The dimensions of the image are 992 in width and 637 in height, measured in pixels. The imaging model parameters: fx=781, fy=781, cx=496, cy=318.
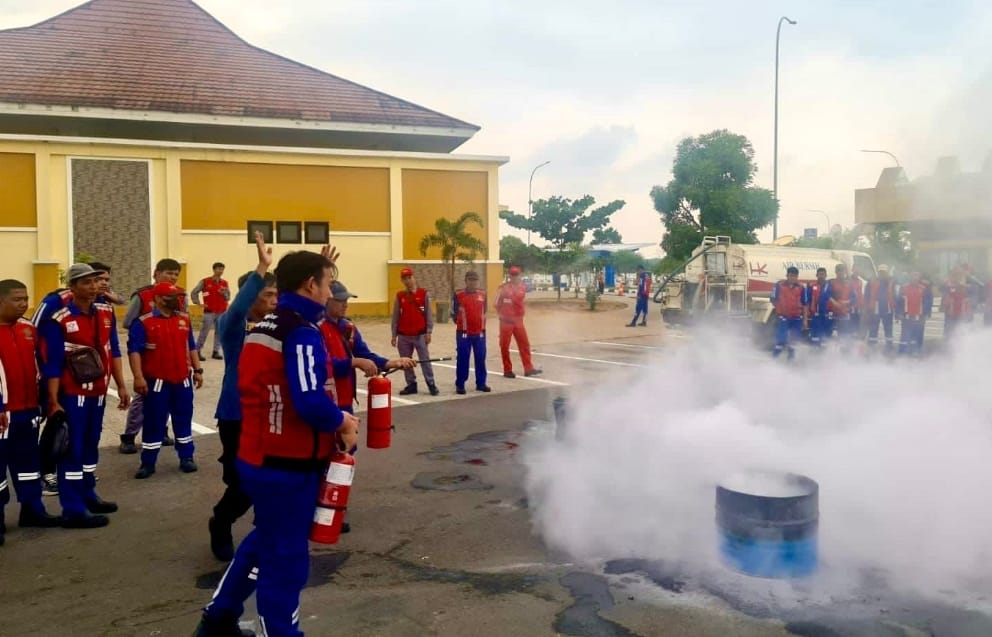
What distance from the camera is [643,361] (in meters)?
14.3

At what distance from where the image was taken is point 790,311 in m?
13.6

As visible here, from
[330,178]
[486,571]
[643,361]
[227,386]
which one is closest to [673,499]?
[486,571]

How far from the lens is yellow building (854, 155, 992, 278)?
6.56 m

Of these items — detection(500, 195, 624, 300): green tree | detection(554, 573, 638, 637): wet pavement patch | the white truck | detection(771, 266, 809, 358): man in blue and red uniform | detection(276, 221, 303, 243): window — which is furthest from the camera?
detection(500, 195, 624, 300): green tree

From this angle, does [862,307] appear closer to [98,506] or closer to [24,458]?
[98,506]

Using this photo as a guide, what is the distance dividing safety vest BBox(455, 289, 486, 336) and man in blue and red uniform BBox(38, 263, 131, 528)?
5.73 m

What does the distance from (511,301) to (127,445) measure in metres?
5.96

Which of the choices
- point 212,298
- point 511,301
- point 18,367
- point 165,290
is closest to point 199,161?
point 212,298

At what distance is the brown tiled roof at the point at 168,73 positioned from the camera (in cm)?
2255

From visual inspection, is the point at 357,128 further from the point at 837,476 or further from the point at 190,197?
the point at 837,476

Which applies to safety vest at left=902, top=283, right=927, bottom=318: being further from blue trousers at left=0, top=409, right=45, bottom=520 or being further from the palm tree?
blue trousers at left=0, top=409, right=45, bottom=520

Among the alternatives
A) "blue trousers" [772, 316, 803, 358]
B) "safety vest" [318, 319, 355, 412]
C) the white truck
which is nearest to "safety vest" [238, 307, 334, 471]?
"safety vest" [318, 319, 355, 412]

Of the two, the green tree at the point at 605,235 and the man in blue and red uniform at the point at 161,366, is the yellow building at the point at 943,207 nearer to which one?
the man in blue and red uniform at the point at 161,366

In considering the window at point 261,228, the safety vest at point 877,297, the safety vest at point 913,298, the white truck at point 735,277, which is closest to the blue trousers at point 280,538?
the safety vest at point 913,298
